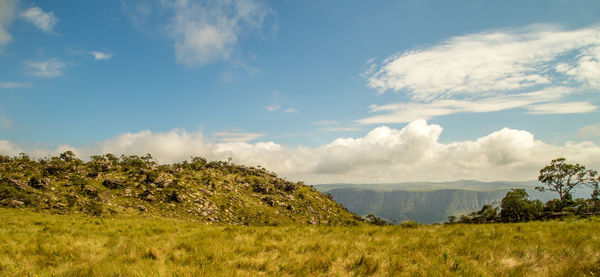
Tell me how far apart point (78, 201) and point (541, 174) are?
103 m

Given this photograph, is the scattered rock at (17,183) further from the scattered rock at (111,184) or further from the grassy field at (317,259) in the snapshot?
the grassy field at (317,259)

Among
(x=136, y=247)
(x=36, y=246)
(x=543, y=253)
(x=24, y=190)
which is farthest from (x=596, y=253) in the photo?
(x=24, y=190)

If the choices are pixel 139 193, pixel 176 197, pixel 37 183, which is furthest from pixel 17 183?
pixel 176 197

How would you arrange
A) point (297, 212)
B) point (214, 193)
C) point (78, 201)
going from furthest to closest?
point (297, 212) < point (214, 193) < point (78, 201)

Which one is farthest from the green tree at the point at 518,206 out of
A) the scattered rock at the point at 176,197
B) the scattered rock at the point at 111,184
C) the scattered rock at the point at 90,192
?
the scattered rock at the point at 111,184

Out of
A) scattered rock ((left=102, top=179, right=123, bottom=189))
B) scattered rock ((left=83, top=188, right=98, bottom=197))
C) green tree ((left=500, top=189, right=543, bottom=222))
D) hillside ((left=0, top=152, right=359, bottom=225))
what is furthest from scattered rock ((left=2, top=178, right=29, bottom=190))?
green tree ((left=500, top=189, right=543, bottom=222))

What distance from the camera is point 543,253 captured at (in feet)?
19.6

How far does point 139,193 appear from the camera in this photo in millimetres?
56781

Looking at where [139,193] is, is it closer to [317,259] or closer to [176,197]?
[176,197]

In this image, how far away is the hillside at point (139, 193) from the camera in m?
41.6

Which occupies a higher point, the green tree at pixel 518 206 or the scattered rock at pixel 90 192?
the scattered rock at pixel 90 192

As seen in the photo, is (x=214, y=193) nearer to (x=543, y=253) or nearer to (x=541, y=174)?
(x=543, y=253)

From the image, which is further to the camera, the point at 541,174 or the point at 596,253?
the point at 541,174

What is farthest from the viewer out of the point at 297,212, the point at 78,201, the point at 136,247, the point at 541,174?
the point at 297,212
